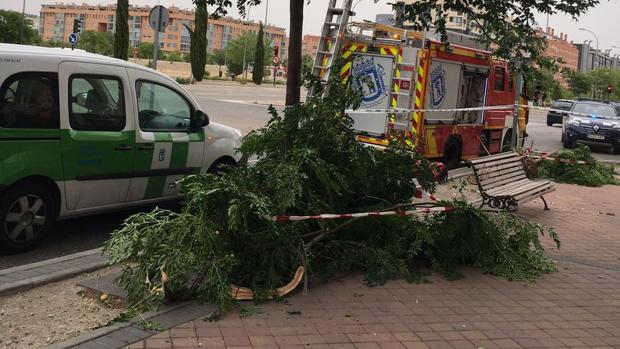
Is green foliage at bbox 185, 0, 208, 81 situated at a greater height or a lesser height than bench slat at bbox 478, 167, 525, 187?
greater

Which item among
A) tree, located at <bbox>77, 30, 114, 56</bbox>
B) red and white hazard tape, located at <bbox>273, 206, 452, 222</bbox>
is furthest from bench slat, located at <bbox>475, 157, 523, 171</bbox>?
tree, located at <bbox>77, 30, 114, 56</bbox>

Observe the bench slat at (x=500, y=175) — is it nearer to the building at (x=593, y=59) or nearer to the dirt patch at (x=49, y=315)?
the dirt patch at (x=49, y=315)

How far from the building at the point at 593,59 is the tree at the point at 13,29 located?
74578 millimetres

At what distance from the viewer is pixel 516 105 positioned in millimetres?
14234

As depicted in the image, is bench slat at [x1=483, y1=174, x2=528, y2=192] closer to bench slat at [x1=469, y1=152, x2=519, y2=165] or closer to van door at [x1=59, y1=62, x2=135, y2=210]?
Answer: bench slat at [x1=469, y1=152, x2=519, y2=165]

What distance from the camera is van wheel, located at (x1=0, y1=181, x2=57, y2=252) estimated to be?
18.0 feet

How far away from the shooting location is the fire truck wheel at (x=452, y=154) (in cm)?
1232

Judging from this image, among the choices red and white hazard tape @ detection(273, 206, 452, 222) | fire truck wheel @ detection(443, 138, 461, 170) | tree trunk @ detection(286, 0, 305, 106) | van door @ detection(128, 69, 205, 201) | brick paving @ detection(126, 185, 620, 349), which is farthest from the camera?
fire truck wheel @ detection(443, 138, 461, 170)

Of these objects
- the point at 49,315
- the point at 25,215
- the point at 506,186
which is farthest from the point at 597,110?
the point at 49,315

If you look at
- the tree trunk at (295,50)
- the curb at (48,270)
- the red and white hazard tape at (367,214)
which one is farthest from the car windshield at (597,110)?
the curb at (48,270)

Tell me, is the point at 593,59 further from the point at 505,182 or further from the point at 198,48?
the point at 505,182

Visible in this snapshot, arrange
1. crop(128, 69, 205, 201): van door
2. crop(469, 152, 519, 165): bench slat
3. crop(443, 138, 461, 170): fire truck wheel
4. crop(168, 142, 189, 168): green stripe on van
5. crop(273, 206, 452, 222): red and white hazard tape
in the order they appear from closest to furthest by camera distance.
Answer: crop(273, 206, 452, 222): red and white hazard tape < crop(128, 69, 205, 201): van door < crop(168, 142, 189, 168): green stripe on van < crop(469, 152, 519, 165): bench slat < crop(443, 138, 461, 170): fire truck wheel

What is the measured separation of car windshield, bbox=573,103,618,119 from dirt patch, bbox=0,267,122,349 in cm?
2199

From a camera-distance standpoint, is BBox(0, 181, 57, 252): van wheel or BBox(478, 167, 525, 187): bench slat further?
BBox(478, 167, 525, 187): bench slat
